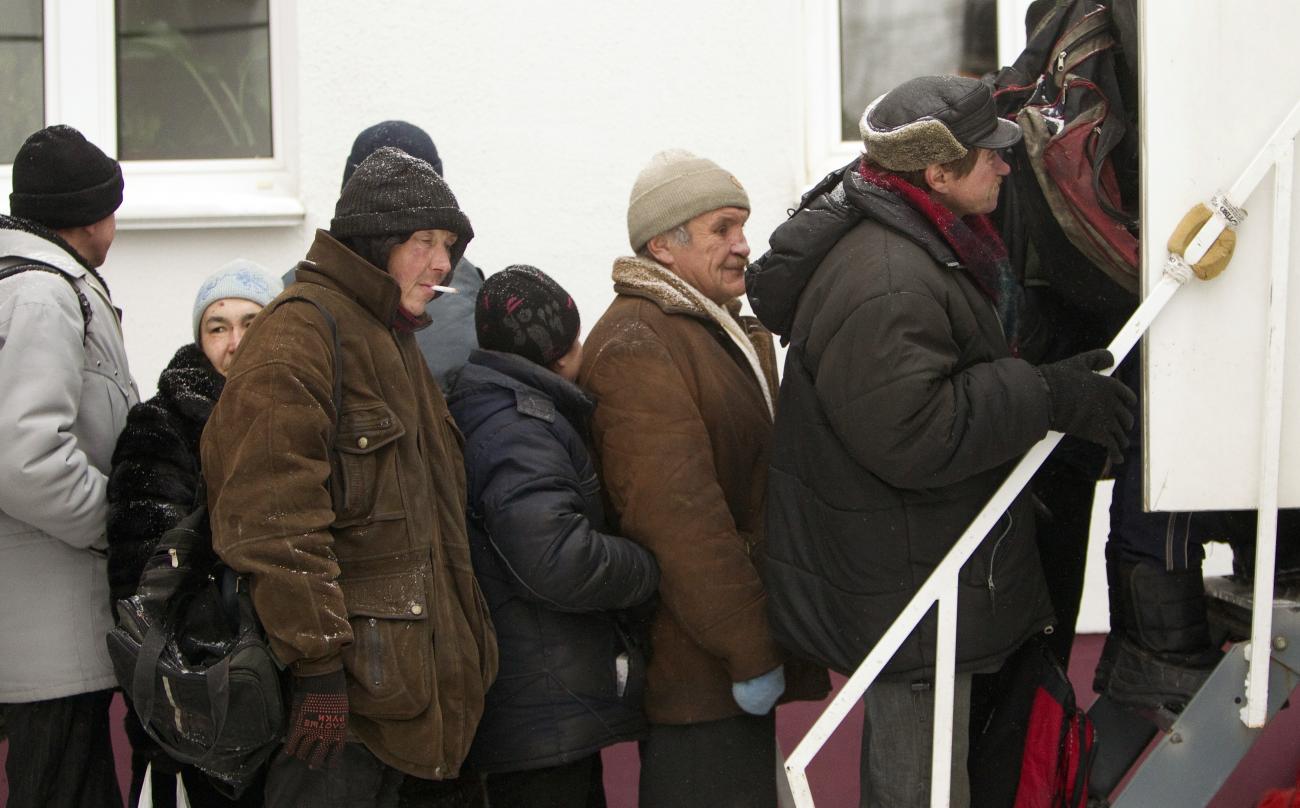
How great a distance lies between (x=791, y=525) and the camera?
8.13 ft

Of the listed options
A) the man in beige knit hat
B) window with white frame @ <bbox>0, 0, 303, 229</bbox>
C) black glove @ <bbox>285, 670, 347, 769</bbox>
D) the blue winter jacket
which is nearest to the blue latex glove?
the man in beige knit hat

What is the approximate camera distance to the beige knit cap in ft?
9.30

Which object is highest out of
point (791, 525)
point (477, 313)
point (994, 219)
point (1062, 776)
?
point (994, 219)

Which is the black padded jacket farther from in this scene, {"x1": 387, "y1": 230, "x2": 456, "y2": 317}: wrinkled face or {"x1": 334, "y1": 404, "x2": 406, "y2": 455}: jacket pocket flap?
{"x1": 334, "y1": 404, "x2": 406, "y2": 455}: jacket pocket flap

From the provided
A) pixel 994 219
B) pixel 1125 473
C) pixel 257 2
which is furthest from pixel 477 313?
pixel 257 2

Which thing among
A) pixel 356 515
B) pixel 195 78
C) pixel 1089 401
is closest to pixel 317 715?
pixel 356 515

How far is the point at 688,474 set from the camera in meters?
2.62

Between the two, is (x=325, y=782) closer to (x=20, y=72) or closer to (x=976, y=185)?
(x=976, y=185)

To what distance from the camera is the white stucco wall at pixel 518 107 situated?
13.2 feet

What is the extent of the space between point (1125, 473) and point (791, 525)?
2.39 ft

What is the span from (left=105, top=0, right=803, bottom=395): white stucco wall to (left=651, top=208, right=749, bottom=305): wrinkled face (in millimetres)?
1212

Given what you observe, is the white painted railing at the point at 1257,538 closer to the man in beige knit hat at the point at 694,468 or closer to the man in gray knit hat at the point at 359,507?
the man in beige knit hat at the point at 694,468

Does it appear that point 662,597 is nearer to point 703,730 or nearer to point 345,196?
point 703,730

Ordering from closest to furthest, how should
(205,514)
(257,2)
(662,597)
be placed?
1. (205,514)
2. (662,597)
3. (257,2)
